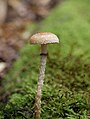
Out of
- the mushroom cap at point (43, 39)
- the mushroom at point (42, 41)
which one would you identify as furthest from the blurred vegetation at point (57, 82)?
the mushroom cap at point (43, 39)

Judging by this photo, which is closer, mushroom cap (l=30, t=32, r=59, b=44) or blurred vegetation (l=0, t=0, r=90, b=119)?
mushroom cap (l=30, t=32, r=59, b=44)

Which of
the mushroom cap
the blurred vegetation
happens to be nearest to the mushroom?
the mushroom cap

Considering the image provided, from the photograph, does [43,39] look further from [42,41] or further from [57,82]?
[57,82]

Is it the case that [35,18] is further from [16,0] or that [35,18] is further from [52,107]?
[52,107]

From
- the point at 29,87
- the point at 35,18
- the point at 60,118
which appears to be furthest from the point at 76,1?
the point at 60,118

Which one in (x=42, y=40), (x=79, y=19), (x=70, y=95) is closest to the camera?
(x=42, y=40)

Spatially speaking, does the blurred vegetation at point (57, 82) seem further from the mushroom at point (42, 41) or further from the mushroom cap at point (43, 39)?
the mushroom cap at point (43, 39)

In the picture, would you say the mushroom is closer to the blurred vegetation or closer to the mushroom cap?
the mushroom cap

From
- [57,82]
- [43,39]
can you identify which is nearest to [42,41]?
[43,39]
